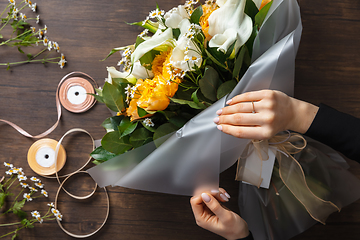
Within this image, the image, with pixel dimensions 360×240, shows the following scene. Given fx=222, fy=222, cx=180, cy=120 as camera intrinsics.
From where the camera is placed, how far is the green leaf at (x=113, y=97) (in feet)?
1.57

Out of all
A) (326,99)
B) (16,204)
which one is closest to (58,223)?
(16,204)

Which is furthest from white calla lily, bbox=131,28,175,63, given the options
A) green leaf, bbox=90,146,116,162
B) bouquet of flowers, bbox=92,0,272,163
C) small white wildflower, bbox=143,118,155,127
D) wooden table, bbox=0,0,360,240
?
wooden table, bbox=0,0,360,240

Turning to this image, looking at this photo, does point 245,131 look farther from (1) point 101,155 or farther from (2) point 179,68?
(1) point 101,155

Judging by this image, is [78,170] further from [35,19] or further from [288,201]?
[288,201]

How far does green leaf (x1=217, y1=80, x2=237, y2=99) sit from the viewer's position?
1.48 ft

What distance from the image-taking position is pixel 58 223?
0.80 m

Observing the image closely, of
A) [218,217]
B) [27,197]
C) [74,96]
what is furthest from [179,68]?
[27,197]

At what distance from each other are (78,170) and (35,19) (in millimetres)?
585

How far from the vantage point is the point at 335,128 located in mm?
484

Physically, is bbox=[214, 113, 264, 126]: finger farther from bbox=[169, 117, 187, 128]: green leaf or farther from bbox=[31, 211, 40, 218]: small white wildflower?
bbox=[31, 211, 40, 218]: small white wildflower

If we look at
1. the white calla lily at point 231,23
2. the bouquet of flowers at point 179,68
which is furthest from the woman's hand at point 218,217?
the white calla lily at point 231,23

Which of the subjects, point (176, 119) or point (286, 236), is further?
point (286, 236)

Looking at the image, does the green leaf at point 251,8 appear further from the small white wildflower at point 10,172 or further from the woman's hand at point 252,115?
the small white wildflower at point 10,172

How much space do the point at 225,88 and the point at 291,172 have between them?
319mm
